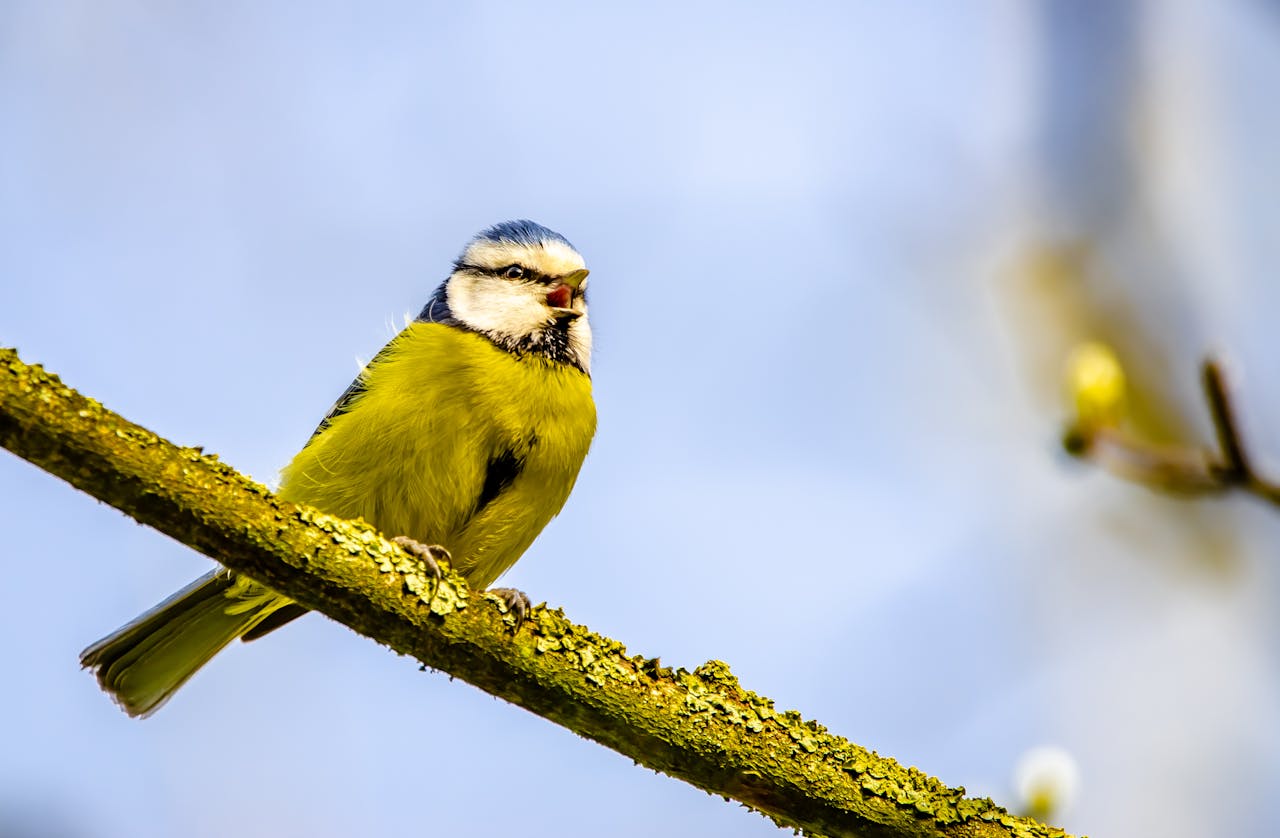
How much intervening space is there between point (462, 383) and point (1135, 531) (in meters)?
3.64

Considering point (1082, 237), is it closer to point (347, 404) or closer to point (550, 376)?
point (550, 376)

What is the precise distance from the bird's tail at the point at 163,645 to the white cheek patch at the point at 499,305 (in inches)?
45.5

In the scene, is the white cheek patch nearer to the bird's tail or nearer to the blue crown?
the blue crown

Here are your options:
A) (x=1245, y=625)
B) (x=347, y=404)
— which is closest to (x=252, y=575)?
(x=347, y=404)

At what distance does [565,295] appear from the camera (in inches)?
174

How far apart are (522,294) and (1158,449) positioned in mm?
2308

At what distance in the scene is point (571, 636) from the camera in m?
2.63

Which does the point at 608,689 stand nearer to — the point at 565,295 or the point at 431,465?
the point at 431,465

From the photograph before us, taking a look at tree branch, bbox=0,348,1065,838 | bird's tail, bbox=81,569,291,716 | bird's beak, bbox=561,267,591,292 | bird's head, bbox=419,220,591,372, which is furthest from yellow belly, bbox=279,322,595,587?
tree branch, bbox=0,348,1065,838

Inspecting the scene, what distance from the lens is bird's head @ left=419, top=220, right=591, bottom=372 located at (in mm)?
4168

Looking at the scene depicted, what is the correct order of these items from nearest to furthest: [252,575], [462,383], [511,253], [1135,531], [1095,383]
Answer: [252,575] → [1095,383] → [462,383] → [511,253] → [1135,531]

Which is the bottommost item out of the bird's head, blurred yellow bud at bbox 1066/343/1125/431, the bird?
the bird

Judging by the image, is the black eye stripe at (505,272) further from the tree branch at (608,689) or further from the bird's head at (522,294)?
the tree branch at (608,689)

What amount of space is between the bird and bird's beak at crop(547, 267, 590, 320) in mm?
69
